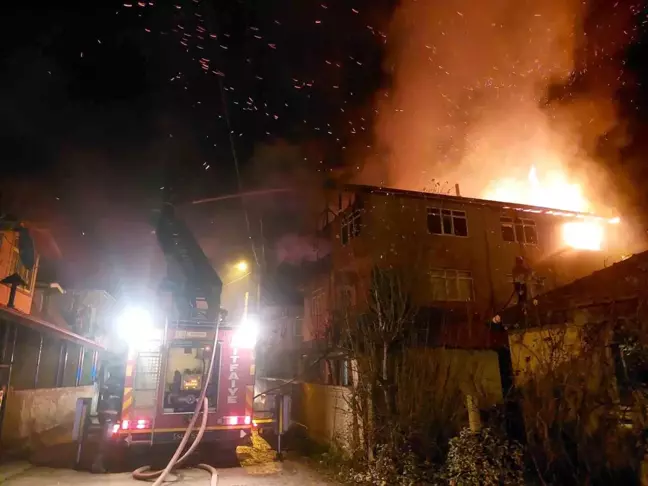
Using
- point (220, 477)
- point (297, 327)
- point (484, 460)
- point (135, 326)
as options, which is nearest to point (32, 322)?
point (135, 326)

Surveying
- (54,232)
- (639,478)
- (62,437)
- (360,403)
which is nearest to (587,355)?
(639,478)

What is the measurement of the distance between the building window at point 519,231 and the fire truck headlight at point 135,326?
55.2 ft

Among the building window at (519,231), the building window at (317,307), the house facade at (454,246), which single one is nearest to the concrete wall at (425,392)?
the house facade at (454,246)

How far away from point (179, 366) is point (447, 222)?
1370 cm

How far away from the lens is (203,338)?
9.73 m

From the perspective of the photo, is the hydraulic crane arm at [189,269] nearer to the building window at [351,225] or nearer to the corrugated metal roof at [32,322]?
the corrugated metal roof at [32,322]

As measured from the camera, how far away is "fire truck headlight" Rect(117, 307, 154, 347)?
918 centimetres

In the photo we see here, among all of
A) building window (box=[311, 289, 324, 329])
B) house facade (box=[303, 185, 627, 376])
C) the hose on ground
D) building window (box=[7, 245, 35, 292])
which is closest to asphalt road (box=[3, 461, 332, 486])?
the hose on ground

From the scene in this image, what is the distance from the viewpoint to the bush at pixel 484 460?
20.8 ft

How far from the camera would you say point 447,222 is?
65.1 ft

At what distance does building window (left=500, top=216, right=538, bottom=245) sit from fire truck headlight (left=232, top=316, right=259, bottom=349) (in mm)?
14802

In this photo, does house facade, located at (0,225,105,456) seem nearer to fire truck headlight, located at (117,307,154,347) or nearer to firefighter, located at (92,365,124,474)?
firefighter, located at (92,365,124,474)

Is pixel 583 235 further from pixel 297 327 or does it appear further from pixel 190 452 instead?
pixel 190 452

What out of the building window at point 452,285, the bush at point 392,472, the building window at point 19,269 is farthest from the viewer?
the building window at point 452,285
